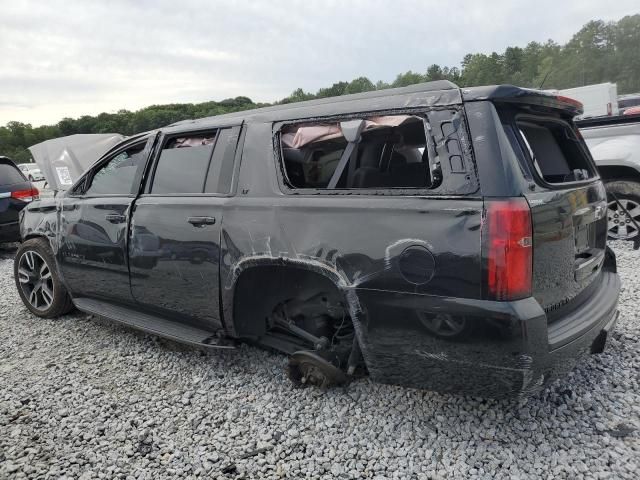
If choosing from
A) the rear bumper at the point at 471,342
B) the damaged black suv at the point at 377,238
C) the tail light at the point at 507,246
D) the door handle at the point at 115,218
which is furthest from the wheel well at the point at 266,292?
the door handle at the point at 115,218

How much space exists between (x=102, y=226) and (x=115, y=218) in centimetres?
19

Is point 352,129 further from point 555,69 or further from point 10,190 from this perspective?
point 555,69

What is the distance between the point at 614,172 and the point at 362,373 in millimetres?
4760

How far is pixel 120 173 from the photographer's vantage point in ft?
12.1

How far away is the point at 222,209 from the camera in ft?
9.23

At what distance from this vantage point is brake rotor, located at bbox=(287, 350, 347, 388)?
2553mm

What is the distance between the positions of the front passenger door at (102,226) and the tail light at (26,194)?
4.34 m

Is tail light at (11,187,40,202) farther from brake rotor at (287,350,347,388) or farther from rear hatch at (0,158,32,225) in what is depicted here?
brake rotor at (287,350,347,388)

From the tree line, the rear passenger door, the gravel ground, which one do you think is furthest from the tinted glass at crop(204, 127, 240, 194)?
the tree line

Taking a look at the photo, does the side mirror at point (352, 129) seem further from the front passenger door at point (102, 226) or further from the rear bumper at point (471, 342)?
the front passenger door at point (102, 226)

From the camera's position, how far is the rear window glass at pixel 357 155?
7.99 feet

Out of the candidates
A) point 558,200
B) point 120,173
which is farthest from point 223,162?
point 558,200

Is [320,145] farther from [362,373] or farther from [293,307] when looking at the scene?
[362,373]

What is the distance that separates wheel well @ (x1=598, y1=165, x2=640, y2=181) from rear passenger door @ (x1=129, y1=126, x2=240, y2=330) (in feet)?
15.9
